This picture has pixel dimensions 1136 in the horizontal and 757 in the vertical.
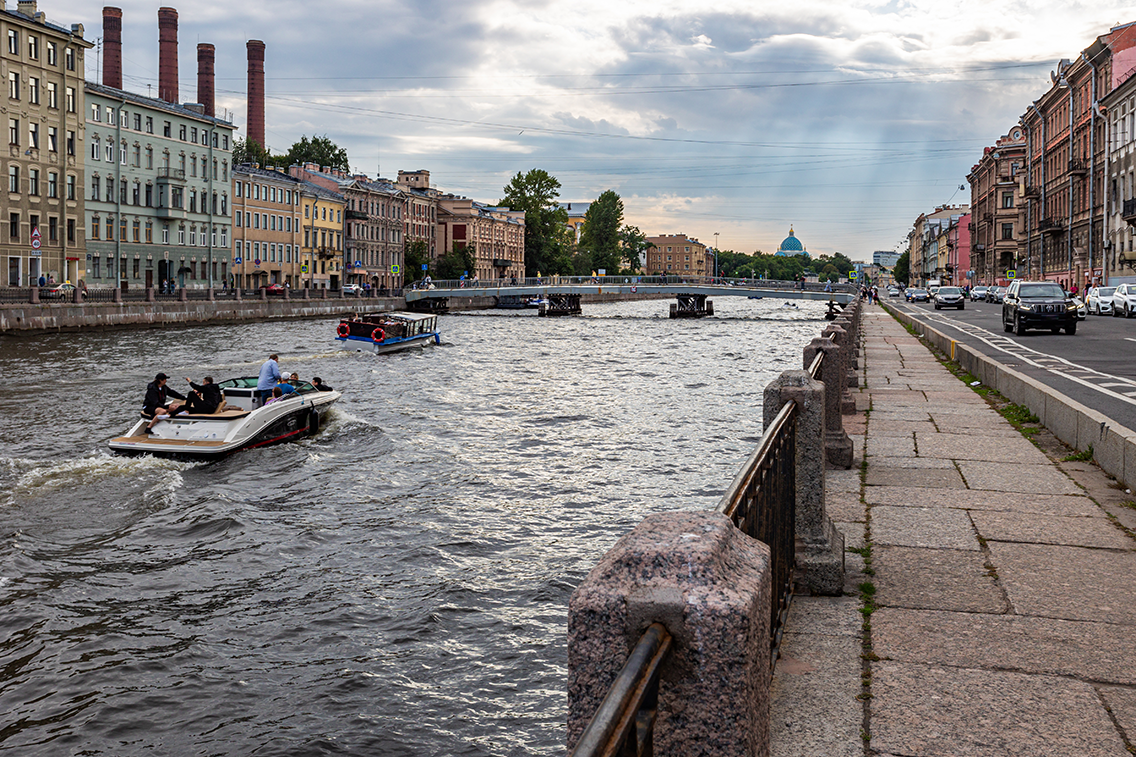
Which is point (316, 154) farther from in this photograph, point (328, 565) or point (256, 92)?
point (328, 565)

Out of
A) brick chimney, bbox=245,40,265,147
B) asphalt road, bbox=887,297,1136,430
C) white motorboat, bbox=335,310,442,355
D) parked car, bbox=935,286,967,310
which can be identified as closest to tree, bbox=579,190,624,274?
brick chimney, bbox=245,40,265,147

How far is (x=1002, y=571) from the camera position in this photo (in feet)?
20.7

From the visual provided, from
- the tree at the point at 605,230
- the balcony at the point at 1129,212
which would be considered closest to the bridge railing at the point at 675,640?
the balcony at the point at 1129,212

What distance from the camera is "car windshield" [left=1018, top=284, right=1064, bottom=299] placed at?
31.9 meters

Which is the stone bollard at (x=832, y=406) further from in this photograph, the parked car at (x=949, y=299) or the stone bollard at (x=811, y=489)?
the parked car at (x=949, y=299)

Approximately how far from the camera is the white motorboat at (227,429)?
1953cm

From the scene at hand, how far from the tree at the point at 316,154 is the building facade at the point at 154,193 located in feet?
129

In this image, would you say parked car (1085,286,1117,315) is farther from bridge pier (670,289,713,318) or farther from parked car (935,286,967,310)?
bridge pier (670,289,713,318)

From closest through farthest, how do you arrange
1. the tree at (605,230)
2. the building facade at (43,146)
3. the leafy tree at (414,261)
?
the building facade at (43,146)
the leafy tree at (414,261)
the tree at (605,230)

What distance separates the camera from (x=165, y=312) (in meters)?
58.5

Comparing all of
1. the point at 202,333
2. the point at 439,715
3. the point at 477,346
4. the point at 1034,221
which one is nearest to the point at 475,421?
the point at 439,715

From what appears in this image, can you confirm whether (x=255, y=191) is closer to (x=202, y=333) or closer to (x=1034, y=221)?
(x=202, y=333)

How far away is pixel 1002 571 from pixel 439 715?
15.3 ft

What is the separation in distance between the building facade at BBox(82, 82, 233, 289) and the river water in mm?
46077
